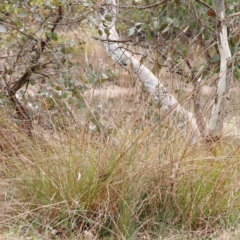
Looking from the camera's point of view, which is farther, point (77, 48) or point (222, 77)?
point (77, 48)

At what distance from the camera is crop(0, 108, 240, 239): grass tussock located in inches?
132

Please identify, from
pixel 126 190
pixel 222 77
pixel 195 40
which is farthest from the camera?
pixel 195 40

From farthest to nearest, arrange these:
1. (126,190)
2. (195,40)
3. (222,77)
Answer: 1. (195,40)
2. (222,77)
3. (126,190)

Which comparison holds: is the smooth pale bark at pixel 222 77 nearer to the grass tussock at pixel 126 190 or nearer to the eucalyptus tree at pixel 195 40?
the eucalyptus tree at pixel 195 40

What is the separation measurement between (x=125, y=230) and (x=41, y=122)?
1.46 metres

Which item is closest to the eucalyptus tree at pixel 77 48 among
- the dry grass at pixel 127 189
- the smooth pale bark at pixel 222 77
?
the smooth pale bark at pixel 222 77

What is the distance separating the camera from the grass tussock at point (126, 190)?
11.0 feet

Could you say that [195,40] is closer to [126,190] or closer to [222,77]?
[222,77]

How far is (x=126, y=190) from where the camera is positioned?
3.43 m

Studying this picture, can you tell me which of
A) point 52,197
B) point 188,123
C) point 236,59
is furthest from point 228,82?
point 52,197

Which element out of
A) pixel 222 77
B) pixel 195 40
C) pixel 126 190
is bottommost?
pixel 126 190

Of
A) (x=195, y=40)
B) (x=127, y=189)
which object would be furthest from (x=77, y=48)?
(x=127, y=189)

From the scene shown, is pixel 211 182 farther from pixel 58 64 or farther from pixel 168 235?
pixel 58 64

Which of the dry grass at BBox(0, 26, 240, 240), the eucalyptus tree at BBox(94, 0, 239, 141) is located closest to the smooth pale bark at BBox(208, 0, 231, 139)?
the eucalyptus tree at BBox(94, 0, 239, 141)
